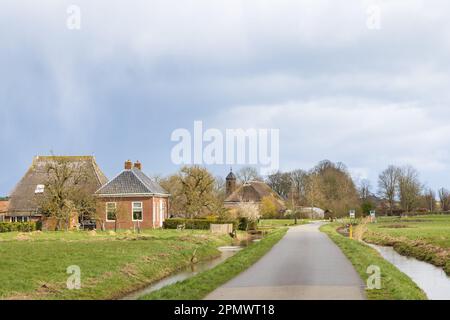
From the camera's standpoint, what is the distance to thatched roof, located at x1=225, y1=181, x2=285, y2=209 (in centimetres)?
9119

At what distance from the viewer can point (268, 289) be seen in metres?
13.4

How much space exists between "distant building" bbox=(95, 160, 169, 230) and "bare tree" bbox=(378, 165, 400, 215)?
5722 cm

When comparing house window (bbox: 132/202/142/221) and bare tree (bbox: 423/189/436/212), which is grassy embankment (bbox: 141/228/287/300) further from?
bare tree (bbox: 423/189/436/212)

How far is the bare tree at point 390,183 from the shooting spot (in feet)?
314

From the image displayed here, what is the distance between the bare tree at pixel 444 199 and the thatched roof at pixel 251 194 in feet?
134

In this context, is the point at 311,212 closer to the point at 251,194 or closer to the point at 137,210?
the point at 251,194

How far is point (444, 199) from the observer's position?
11738 centimetres

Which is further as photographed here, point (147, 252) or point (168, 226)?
point (168, 226)

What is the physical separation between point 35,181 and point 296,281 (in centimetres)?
4443

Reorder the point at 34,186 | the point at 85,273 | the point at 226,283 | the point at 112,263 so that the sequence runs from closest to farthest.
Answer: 1. the point at 226,283
2. the point at 85,273
3. the point at 112,263
4. the point at 34,186

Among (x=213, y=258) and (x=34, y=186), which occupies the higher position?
(x=34, y=186)
